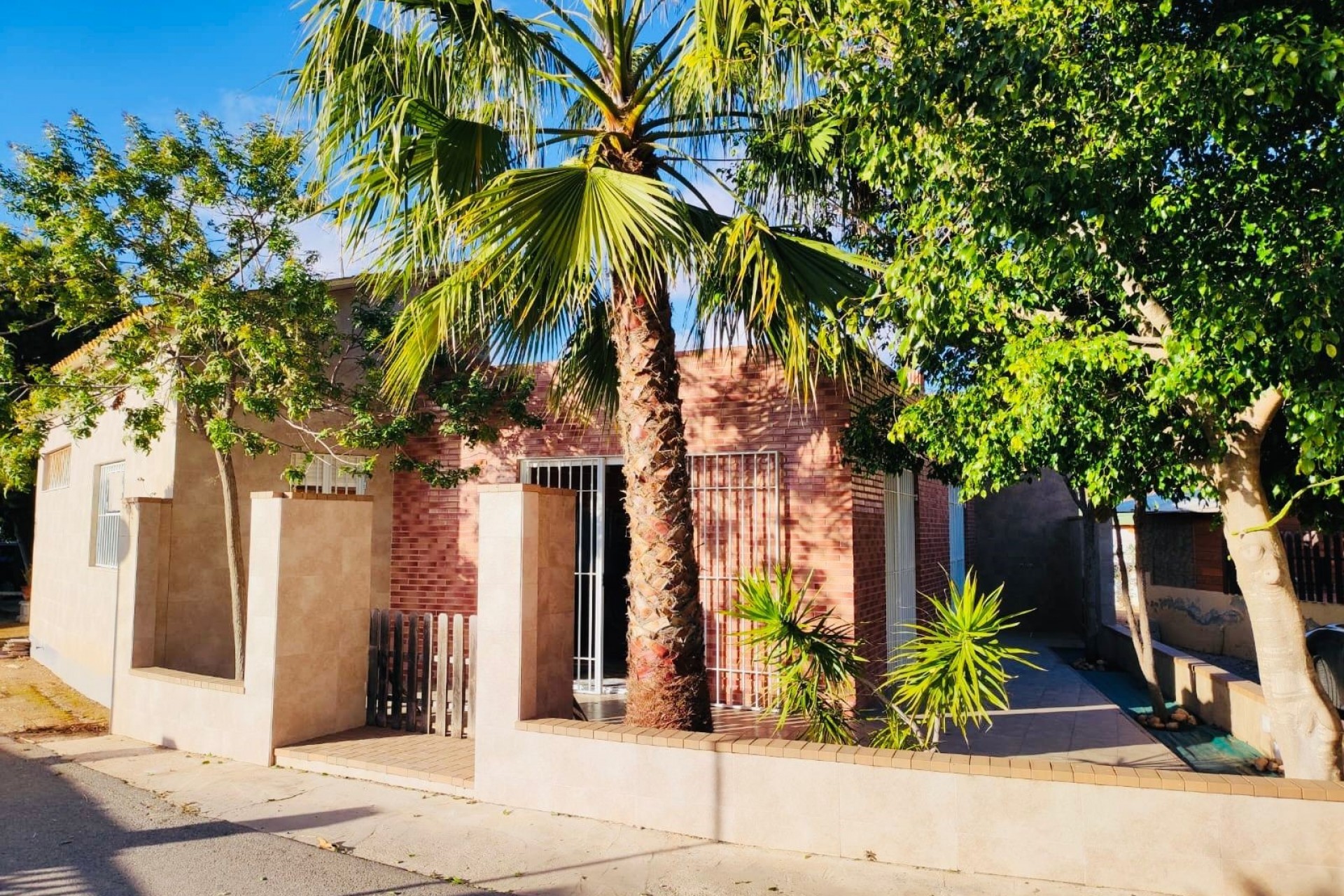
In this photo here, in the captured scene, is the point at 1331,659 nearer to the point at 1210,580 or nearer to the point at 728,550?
the point at 1210,580

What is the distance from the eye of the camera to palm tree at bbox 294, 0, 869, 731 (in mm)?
5602

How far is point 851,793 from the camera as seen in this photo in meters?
4.89

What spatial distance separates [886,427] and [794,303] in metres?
2.05

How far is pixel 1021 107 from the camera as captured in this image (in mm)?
4574

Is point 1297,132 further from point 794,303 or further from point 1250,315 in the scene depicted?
point 794,303

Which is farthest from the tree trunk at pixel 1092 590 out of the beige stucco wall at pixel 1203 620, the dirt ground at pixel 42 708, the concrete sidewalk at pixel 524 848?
the dirt ground at pixel 42 708

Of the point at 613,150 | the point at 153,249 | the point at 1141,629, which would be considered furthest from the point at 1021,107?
the point at 153,249

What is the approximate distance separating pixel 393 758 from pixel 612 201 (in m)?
4.39

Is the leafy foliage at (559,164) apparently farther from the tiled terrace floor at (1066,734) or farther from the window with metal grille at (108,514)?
the window with metal grille at (108,514)

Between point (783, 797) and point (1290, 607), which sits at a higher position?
point (1290, 607)

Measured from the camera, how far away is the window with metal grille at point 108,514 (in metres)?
10.8

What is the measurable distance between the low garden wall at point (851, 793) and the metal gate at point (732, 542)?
2.46 metres

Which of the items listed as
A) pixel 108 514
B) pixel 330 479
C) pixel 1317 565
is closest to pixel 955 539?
pixel 1317 565

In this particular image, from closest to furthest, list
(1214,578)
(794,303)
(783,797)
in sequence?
(783,797), (794,303), (1214,578)
